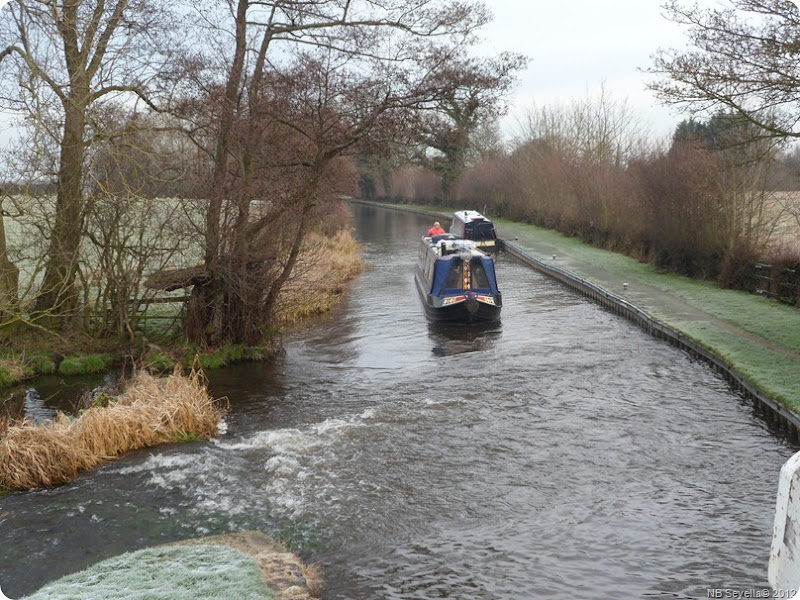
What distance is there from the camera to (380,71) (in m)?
14.9

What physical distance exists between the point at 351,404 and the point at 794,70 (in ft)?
33.1

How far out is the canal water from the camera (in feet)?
23.2

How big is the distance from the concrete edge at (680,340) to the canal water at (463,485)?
27 cm

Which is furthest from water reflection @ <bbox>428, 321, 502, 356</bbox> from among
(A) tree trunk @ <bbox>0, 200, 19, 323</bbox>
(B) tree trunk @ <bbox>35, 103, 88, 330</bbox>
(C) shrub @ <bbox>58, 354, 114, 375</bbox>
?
(A) tree trunk @ <bbox>0, 200, 19, 323</bbox>

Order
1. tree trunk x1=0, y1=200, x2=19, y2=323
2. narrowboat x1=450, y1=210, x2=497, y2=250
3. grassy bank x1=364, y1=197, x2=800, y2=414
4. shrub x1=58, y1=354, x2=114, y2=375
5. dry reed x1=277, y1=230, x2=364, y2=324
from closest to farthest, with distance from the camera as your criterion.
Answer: grassy bank x1=364, y1=197, x2=800, y2=414 < tree trunk x1=0, y1=200, x2=19, y2=323 < shrub x1=58, y1=354, x2=114, y2=375 < dry reed x1=277, y1=230, x2=364, y2=324 < narrowboat x1=450, y1=210, x2=497, y2=250

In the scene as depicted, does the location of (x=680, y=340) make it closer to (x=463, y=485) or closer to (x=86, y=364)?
(x=463, y=485)

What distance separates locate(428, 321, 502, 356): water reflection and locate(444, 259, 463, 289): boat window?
1.05m

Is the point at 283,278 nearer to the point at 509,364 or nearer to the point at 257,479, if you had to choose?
the point at 509,364

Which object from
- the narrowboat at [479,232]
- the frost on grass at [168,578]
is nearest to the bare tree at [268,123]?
the frost on grass at [168,578]

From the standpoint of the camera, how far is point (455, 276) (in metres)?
19.3

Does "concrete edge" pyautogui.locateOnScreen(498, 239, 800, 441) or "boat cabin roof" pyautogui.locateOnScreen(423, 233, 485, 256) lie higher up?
"boat cabin roof" pyautogui.locateOnScreen(423, 233, 485, 256)

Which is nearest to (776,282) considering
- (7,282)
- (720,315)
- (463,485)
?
(720,315)

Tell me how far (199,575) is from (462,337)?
1156cm

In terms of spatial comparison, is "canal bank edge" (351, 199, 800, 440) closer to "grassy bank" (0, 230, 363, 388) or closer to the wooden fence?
the wooden fence
